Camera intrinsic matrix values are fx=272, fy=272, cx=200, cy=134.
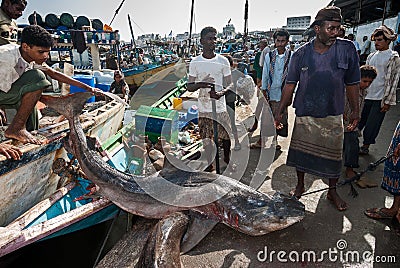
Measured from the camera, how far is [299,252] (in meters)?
2.78

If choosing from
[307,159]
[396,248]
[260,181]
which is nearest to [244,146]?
[260,181]

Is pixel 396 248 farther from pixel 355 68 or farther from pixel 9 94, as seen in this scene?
pixel 9 94

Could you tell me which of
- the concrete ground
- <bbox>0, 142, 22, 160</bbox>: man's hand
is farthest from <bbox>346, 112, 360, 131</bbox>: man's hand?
<bbox>0, 142, 22, 160</bbox>: man's hand

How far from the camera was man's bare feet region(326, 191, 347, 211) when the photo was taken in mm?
3371

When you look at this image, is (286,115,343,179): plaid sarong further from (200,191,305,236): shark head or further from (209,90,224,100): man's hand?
(209,90,224,100): man's hand

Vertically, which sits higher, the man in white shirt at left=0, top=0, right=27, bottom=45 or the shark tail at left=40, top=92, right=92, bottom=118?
the man in white shirt at left=0, top=0, right=27, bottom=45

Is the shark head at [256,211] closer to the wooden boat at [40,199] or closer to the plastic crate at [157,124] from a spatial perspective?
the wooden boat at [40,199]

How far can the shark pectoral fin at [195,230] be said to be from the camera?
2758mm

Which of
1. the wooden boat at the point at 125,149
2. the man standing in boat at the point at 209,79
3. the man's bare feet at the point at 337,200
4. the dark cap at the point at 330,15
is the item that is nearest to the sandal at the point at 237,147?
the wooden boat at the point at 125,149

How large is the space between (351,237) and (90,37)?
10.6 meters

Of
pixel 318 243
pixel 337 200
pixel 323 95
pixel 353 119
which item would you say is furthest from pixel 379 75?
pixel 318 243

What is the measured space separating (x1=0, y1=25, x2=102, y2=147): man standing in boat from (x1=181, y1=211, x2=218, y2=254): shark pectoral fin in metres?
2.06

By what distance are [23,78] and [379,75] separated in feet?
17.7

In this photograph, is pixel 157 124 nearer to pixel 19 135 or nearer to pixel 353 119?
pixel 19 135
